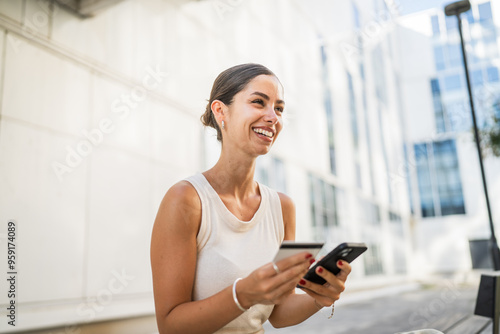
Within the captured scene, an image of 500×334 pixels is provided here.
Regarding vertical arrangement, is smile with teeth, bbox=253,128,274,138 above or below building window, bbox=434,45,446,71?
below

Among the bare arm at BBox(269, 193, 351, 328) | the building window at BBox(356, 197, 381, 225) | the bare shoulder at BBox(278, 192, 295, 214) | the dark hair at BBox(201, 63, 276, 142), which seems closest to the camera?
the bare arm at BBox(269, 193, 351, 328)

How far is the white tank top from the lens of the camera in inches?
63.9

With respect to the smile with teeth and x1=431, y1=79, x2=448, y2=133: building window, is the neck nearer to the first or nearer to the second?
the smile with teeth

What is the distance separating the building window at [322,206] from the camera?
12204 millimetres

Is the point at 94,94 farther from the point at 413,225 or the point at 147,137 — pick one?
the point at 413,225

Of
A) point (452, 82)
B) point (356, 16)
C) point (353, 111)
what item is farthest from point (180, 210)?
point (452, 82)

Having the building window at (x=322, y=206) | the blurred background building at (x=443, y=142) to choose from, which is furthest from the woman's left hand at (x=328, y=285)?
the blurred background building at (x=443, y=142)

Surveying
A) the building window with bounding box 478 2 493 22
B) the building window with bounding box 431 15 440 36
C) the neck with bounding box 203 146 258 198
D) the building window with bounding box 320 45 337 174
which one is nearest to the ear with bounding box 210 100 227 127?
the neck with bounding box 203 146 258 198

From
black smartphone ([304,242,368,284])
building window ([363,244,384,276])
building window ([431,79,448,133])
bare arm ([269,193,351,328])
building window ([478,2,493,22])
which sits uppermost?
building window ([478,2,493,22])

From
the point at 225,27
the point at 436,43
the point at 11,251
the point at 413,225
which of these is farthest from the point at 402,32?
the point at 11,251

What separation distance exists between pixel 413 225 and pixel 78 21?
2503 cm

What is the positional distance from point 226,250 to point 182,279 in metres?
0.21

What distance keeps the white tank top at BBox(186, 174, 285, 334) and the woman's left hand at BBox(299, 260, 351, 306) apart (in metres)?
0.24

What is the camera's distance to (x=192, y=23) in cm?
748
